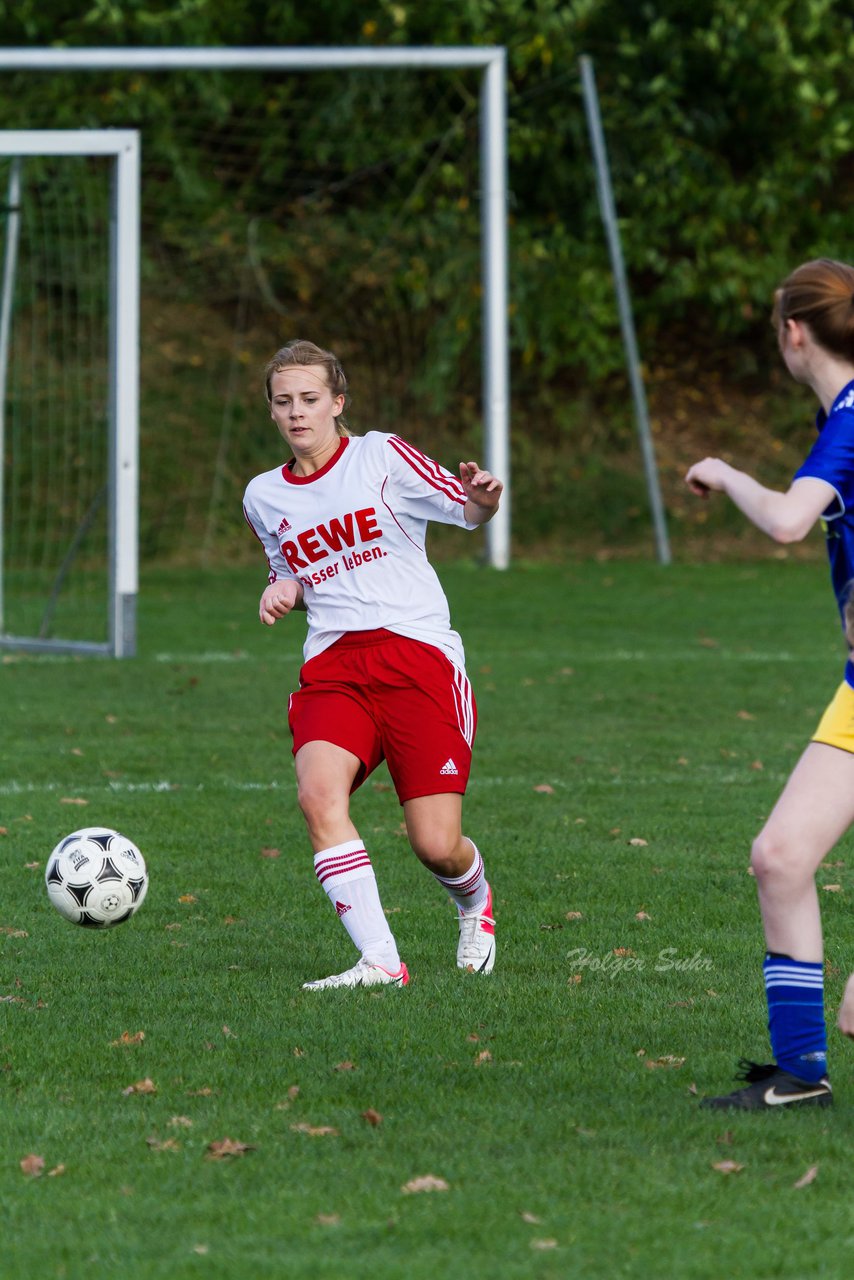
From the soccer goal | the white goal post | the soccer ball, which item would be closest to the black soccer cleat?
the soccer ball

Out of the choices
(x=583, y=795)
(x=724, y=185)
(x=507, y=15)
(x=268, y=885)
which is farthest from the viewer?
(x=724, y=185)

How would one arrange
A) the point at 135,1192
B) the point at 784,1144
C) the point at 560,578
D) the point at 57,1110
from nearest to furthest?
1. the point at 135,1192
2. the point at 784,1144
3. the point at 57,1110
4. the point at 560,578

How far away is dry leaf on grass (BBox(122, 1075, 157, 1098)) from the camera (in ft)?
13.6

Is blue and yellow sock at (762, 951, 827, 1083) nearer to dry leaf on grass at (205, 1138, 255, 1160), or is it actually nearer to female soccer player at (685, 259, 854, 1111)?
female soccer player at (685, 259, 854, 1111)

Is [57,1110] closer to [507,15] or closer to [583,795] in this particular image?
[583,795]

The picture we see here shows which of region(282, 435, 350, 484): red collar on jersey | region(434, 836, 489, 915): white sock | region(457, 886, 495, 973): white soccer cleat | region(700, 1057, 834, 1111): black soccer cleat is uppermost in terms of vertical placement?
region(282, 435, 350, 484): red collar on jersey

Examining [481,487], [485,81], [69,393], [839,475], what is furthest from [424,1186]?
[69,393]

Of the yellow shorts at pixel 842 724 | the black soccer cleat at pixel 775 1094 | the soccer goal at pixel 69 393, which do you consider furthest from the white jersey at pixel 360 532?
the soccer goal at pixel 69 393

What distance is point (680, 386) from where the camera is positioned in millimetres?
24672

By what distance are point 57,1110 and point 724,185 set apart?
2083 cm

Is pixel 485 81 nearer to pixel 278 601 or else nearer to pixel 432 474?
pixel 432 474

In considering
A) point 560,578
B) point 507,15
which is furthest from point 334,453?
point 507,15

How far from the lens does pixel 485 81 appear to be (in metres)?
17.6

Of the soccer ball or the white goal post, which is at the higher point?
the white goal post
